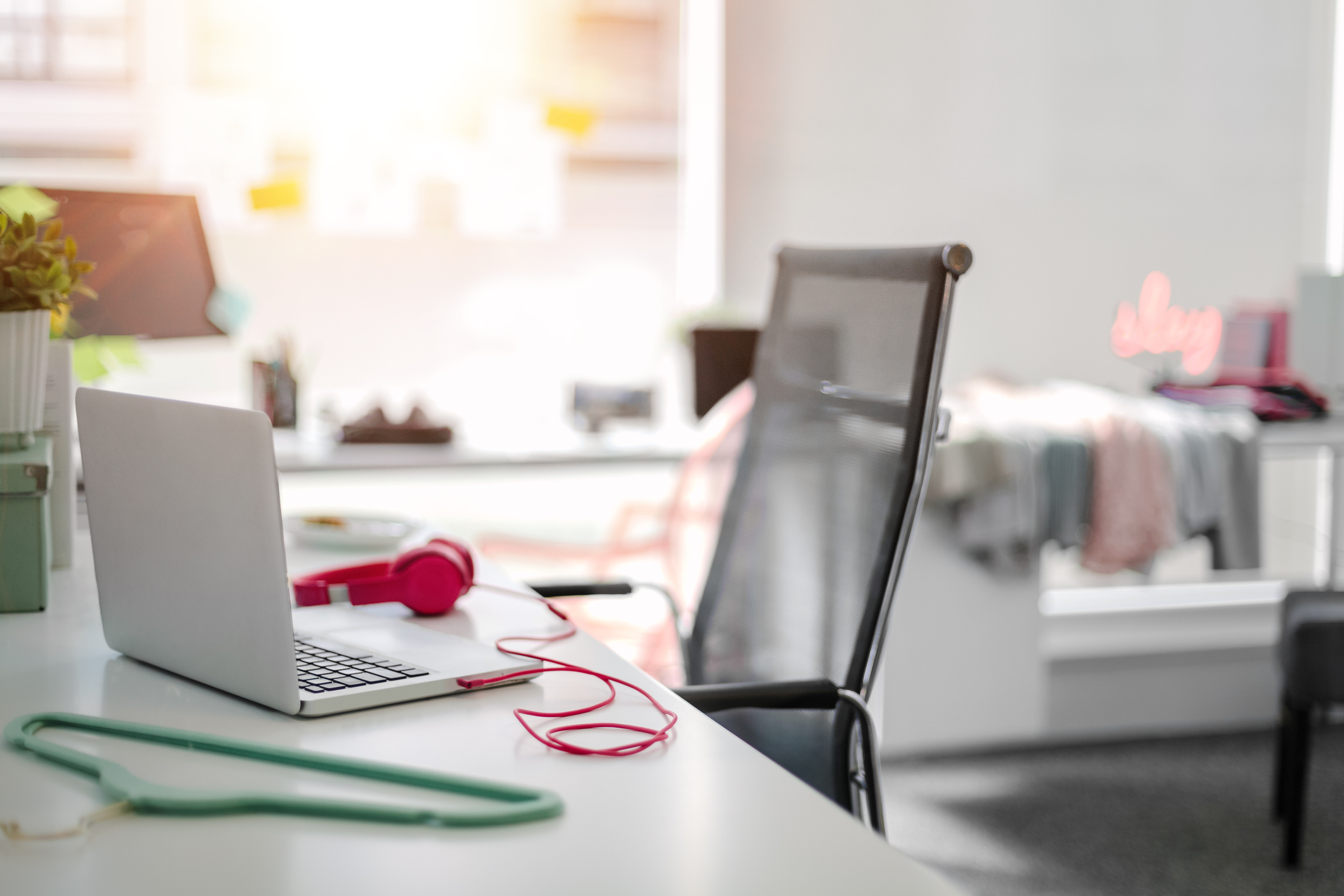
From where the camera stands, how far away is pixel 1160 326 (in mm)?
3703

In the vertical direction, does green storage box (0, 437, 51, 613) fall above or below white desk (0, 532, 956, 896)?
above

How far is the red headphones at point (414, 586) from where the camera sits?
117 centimetres

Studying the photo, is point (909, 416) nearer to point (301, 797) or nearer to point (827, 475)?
point (827, 475)

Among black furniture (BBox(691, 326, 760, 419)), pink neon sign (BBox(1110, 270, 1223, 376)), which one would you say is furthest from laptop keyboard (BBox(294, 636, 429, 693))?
pink neon sign (BBox(1110, 270, 1223, 376))

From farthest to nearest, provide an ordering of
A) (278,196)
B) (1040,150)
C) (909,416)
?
(1040,150) → (278,196) → (909,416)

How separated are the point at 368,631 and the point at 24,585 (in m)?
0.33

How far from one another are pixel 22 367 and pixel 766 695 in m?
0.77

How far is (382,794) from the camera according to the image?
2.37 ft

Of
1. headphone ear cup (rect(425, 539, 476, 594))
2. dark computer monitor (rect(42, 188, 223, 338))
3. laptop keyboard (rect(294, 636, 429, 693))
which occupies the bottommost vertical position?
laptop keyboard (rect(294, 636, 429, 693))

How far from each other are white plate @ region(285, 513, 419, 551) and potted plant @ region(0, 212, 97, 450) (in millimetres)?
386

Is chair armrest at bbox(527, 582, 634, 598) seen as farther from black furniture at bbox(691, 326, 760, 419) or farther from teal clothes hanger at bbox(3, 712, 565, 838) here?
black furniture at bbox(691, 326, 760, 419)

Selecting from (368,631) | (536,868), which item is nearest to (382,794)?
(536,868)

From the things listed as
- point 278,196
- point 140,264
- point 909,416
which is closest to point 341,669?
point 909,416

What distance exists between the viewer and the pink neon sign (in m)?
3.65
